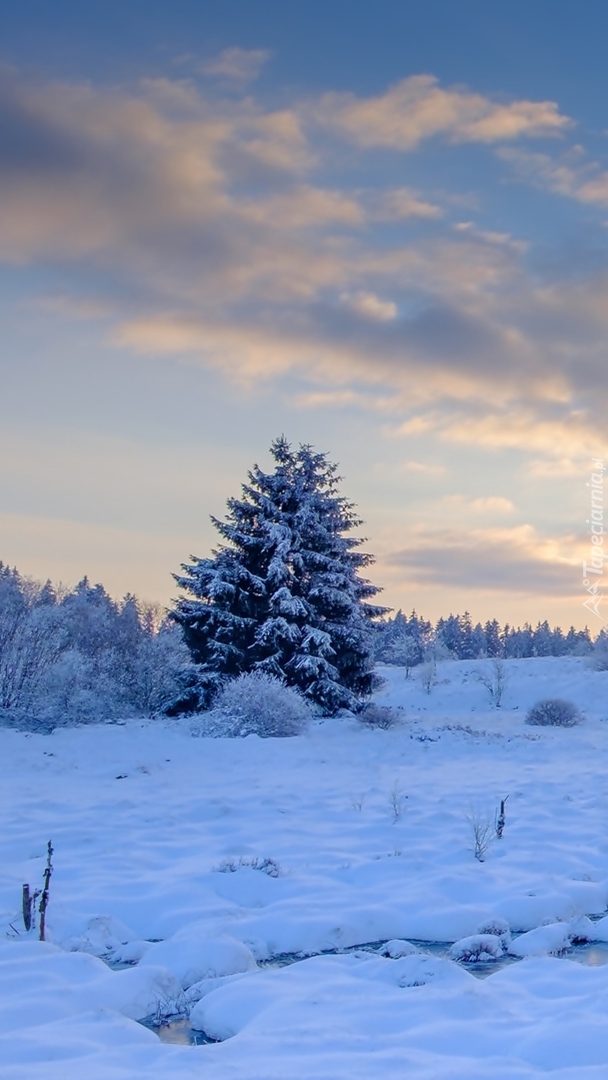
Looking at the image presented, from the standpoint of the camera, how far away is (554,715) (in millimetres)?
24781

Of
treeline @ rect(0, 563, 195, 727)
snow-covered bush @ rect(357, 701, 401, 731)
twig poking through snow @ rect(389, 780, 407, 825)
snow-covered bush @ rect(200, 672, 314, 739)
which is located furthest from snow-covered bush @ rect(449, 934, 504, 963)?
snow-covered bush @ rect(357, 701, 401, 731)

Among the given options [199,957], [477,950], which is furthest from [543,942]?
[199,957]

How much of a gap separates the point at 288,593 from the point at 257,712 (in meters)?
6.55

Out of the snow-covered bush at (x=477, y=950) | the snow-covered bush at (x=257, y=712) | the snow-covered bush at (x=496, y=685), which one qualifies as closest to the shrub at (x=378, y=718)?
the snow-covered bush at (x=257, y=712)

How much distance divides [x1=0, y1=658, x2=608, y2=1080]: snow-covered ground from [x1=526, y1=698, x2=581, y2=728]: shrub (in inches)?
396

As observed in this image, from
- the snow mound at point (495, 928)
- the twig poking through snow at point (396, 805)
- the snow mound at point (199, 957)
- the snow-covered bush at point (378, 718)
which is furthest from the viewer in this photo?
the snow-covered bush at point (378, 718)

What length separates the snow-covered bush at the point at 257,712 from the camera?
18.5 meters

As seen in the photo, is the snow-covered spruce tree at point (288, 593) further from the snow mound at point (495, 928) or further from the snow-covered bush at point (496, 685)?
the snow mound at point (495, 928)

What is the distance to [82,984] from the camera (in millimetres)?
5055

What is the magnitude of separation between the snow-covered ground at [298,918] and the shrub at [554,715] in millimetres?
10046

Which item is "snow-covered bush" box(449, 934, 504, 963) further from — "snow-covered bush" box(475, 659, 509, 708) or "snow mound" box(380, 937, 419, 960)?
"snow-covered bush" box(475, 659, 509, 708)

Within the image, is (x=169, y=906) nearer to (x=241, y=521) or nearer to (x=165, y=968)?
(x=165, y=968)

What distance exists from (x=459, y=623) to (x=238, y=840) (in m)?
101

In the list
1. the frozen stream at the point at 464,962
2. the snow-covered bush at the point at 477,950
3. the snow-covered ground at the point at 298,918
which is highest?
the snow-covered ground at the point at 298,918
